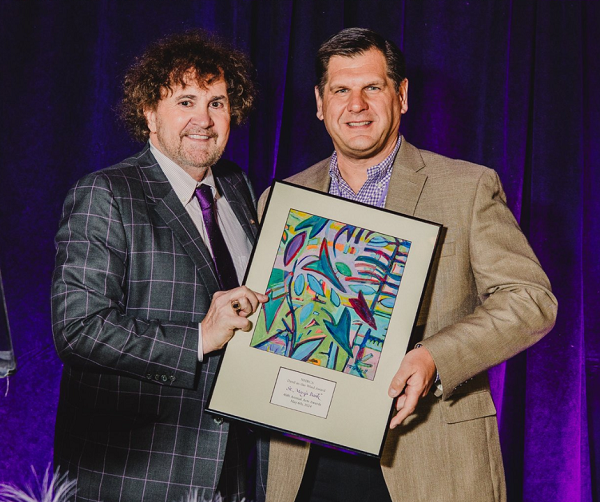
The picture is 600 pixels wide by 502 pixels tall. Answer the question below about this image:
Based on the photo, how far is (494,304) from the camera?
170cm

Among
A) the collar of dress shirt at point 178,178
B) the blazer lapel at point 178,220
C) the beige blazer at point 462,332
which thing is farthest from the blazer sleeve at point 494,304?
the collar of dress shirt at point 178,178

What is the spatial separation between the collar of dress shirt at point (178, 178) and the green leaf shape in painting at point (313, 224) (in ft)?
1.36

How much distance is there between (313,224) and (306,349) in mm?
299

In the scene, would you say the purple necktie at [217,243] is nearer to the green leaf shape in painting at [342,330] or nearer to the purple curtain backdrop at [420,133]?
the green leaf shape in painting at [342,330]

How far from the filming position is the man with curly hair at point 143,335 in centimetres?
171

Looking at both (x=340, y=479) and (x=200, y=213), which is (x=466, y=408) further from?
(x=200, y=213)

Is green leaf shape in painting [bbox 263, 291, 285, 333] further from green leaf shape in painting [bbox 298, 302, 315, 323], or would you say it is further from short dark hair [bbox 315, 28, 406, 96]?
short dark hair [bbox 315, 28, 406, 96]

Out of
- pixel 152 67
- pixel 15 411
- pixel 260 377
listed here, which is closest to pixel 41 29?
pixel 152 67

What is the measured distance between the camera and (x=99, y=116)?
Answer: 8.80 ft

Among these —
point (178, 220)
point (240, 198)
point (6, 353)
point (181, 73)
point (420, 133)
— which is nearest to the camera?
point (6, 353)

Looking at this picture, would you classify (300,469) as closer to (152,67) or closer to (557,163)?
(152,67)

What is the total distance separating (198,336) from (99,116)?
51.6 inches

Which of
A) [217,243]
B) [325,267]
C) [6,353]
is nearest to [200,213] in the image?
[217,243]

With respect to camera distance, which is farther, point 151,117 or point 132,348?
point 151,117
